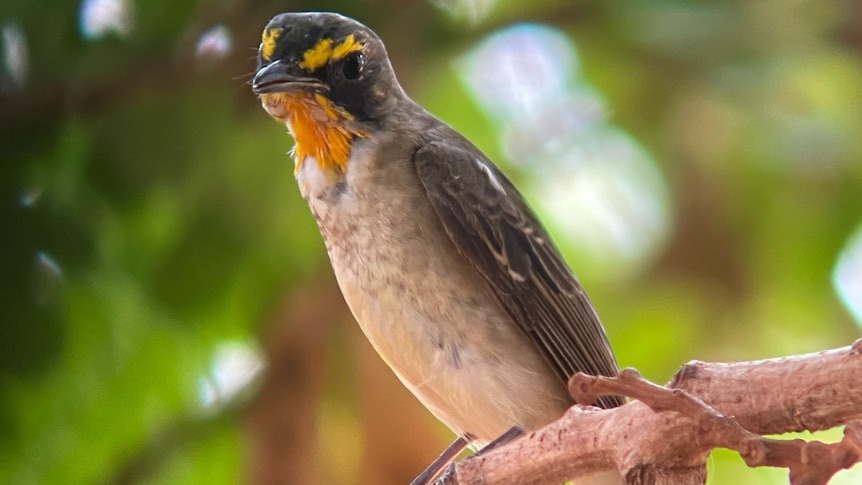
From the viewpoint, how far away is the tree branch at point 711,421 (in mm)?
1375

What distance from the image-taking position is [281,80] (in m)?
2.24

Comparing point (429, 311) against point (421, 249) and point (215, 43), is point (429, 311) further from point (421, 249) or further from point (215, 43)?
point (215, 43)

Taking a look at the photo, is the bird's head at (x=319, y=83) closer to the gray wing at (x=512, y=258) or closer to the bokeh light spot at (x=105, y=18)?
the gray wing at (x=512, y=258)

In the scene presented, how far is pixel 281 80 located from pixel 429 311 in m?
0.54

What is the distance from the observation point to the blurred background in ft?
9.04

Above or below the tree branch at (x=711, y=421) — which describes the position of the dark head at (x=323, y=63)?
above

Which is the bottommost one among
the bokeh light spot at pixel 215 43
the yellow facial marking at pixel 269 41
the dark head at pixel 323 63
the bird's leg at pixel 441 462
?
the bird's leg at pixel 441 462

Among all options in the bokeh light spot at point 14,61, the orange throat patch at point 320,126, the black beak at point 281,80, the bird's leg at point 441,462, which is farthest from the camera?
the bokeh light spot at point 14,61

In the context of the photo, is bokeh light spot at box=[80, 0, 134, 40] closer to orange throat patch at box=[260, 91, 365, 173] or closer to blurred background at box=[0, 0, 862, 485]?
blurred background at box=[0, 0, 862, 485]

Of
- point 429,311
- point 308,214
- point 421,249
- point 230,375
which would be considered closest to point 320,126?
point 421,249

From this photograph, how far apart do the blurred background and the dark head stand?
1.99 ft

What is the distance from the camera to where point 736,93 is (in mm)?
3469

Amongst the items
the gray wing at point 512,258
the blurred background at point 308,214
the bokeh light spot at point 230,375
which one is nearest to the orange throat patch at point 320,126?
the gray wing at point 512,258

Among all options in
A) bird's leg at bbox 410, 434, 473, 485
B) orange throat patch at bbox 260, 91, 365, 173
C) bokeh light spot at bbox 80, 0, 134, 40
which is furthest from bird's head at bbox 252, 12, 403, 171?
bird's leg at bbox 410, 434, 473, 485
